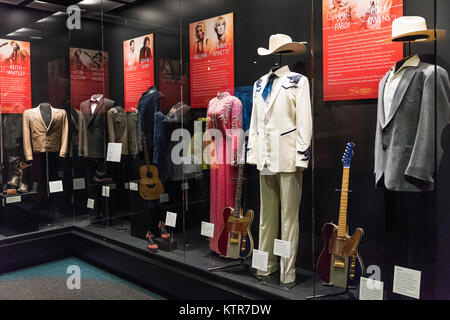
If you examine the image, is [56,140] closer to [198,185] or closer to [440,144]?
[198,185]

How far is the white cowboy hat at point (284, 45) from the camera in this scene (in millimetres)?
2896

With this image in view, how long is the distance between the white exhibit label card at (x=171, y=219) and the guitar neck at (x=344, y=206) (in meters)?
1.52

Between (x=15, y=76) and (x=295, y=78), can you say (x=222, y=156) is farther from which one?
(x=15, y=76)

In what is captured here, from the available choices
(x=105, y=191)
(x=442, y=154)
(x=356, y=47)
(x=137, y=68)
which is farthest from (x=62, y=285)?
(x=442, y=154)

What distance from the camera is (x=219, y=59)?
10.7 ft

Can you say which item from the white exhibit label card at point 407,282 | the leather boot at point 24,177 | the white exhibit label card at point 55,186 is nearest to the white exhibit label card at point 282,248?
the white exhibit label card at point 407,282

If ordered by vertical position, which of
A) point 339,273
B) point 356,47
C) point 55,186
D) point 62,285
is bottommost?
point 62,285

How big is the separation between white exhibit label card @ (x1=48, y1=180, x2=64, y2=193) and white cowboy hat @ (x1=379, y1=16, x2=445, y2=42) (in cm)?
385

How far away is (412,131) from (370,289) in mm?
931

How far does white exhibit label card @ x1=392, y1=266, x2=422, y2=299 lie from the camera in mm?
2172

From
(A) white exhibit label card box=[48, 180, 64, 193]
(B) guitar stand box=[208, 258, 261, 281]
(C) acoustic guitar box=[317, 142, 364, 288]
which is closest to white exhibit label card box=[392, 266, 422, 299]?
(C) acoustic guitar box=[317, 142, 364, 288]

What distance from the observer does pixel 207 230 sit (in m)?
3.37

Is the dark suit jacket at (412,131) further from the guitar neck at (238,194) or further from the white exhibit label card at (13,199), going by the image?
the white exhibit label card at (13,199)

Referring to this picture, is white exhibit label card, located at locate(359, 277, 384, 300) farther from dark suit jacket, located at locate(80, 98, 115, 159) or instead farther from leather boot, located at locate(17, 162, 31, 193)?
leather boot, located at locate(17, 162, 31, 193)
